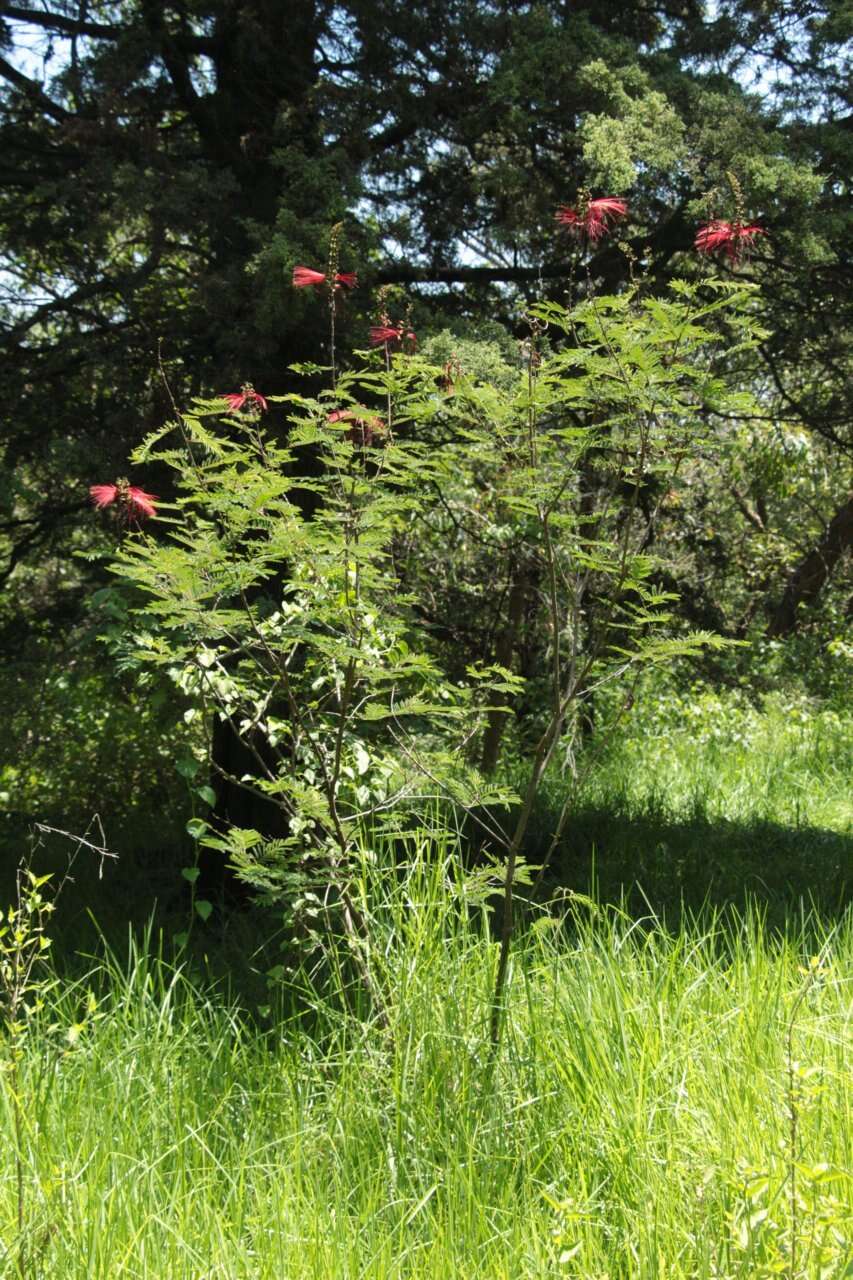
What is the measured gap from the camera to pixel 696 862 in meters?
5.00

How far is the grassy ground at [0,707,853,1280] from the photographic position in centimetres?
205

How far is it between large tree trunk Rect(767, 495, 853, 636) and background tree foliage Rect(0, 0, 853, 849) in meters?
4.65

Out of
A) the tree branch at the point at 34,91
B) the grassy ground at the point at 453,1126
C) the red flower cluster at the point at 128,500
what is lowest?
the grassy ground at the point at 453,1126

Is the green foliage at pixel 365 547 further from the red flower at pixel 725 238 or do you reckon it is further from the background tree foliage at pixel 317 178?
the background tree foliage at pixel 317 178

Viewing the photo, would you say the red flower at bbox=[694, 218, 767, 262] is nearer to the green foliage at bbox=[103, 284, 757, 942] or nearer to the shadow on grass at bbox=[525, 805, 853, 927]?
the green foliage at bbox=[103, 284, 757, 942]

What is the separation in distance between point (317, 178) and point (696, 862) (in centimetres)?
317

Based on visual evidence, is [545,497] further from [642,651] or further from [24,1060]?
[24,1060]

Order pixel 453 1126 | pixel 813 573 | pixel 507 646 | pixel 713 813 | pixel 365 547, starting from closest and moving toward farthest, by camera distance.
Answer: pixel 453 1126, pixel 365 547, pixel 713 813, pixel 507 646, pixel 813 573

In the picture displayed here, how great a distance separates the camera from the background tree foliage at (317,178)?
4.34 m

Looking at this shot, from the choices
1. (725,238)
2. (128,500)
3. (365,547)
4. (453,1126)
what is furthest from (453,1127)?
(725,238)

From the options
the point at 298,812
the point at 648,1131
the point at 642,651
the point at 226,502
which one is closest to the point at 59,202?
the point at 226,502

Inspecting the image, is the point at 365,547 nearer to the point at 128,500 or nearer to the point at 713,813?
the point at 128,500

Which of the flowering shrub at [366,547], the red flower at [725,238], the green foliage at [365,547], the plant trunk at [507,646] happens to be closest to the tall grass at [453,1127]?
the flowering shrub at [366,547]

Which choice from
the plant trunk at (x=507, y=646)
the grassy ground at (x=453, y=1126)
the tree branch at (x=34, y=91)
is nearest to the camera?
the grassy ground at (x=453, y=1126)
